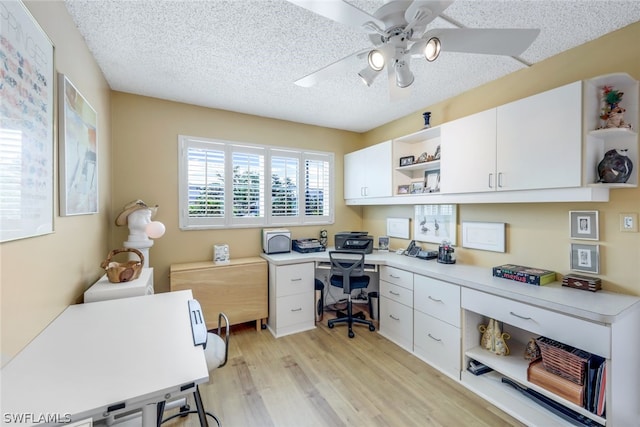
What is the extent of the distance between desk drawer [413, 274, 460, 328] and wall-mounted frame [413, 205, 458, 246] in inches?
26.4

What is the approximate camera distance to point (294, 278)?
304 cm

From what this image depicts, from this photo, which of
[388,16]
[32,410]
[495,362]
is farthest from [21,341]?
[495,362]

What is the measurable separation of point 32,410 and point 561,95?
2987mm

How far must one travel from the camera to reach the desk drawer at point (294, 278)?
2.97 meters

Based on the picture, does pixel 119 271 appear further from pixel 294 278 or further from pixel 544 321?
pixel 544 321

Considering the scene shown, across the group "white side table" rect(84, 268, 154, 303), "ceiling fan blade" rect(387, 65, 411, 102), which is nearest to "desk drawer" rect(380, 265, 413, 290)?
"ceiling fan blade" rect(387, 65, 411, 102)

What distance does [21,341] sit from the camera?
1065 mm

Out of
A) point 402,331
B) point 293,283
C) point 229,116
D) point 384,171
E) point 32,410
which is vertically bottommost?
point 402,331

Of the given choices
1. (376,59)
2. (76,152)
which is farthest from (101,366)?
(376,59)

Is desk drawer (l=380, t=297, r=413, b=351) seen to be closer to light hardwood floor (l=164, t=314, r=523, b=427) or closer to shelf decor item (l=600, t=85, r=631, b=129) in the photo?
light hardwood floor (l=164, t=314, r=523, b=427)

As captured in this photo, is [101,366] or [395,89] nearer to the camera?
[101,366]

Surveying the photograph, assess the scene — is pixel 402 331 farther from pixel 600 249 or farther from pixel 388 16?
pixel 388 16

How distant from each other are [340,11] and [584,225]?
7.18ft

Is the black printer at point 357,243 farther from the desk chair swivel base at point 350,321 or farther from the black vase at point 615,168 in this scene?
the black vase at point 615,168
